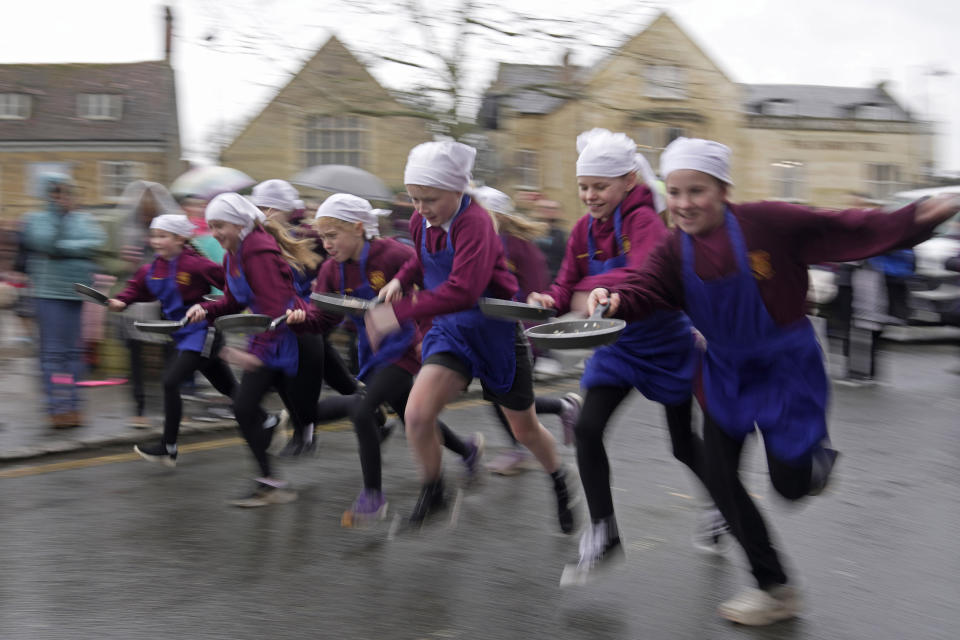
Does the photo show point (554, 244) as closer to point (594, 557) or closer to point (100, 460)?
Answer: point (100, 460)

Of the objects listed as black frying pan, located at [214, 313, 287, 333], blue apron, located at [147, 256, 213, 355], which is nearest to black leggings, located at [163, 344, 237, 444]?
blue apron, located at [147, 256, 213, 355]

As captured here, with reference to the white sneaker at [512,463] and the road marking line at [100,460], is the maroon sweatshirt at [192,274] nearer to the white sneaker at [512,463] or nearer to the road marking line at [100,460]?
the road marking line at [100,460]

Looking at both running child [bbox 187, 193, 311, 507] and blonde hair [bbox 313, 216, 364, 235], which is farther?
running child [bbox 187, 193, 311, 507]

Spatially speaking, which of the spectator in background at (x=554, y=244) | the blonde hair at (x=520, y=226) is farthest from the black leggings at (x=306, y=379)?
the spectator in background at (x=554, y=244)

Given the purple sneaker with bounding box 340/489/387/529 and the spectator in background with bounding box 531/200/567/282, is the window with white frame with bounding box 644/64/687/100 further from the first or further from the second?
the purple sneaker with bounding box 340/489/387/529

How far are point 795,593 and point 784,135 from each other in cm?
5236

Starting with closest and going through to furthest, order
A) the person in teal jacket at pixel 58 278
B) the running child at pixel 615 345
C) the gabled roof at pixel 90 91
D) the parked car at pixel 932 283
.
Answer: the running child at pixel 615 345 < the person in teal jacket at pixel 58 278 < the parked car at pixel 932 283 < the gabled roof at pixel 90 91

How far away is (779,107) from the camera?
57.1 m

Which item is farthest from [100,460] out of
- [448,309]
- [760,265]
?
[760,265]

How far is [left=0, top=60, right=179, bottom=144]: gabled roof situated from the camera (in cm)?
4934

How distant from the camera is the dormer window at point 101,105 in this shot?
50469 millimetres

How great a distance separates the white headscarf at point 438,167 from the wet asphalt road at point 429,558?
5.56 ft

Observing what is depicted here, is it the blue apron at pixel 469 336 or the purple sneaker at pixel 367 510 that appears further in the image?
the purple sneaker at pixel 367 510

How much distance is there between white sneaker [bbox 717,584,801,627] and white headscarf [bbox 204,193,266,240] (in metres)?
3.43
